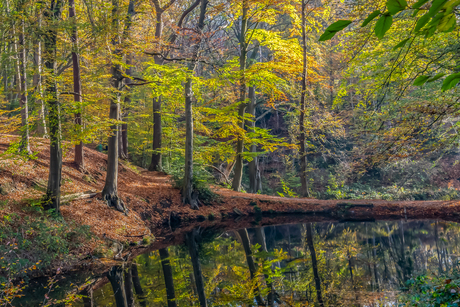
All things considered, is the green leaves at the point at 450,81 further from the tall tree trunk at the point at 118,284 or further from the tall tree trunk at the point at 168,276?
the tall tree trunk at the point at 118,284

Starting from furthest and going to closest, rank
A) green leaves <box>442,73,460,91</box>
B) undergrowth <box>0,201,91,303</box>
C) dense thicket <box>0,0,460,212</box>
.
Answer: dense thicket <box>0,0,460,212</box>
undergrowth <box>0,201,91,303</box>
green leaves <box>442,73,460,91</box>

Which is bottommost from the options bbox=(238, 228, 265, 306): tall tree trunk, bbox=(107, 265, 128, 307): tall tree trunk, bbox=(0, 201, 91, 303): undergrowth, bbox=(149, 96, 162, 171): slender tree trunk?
bbox=(238, 228, 265, 306): tall tree trunk

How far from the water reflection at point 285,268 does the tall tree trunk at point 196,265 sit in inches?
0.8

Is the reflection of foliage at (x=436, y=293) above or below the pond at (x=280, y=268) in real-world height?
above

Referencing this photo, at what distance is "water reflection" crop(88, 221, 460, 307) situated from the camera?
17.6ft

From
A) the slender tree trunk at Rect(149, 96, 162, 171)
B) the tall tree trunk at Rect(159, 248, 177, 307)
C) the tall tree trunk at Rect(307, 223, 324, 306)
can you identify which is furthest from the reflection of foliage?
the slender tree trunk at Rect(149, 96, 162, 171)

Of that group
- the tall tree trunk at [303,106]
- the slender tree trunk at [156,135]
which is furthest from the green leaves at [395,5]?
the slender tree trunk at [156,135]

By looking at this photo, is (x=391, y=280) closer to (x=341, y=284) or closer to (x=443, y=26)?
(x=341, y=284)

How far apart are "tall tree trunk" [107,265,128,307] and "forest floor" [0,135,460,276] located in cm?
106

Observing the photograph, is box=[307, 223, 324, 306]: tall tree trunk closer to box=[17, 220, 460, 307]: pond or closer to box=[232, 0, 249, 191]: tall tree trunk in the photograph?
box=[17, 220, 460, 307]: pond

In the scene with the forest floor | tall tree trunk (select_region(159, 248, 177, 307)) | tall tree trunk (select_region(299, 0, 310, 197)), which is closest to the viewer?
tall tree trunk (select_region(159, 248, 177, 307))

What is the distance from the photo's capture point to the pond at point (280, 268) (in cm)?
535

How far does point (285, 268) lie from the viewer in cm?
695

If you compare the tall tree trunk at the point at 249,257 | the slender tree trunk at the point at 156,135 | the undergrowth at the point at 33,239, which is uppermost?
the slender tree trunk at the point at 156,135
